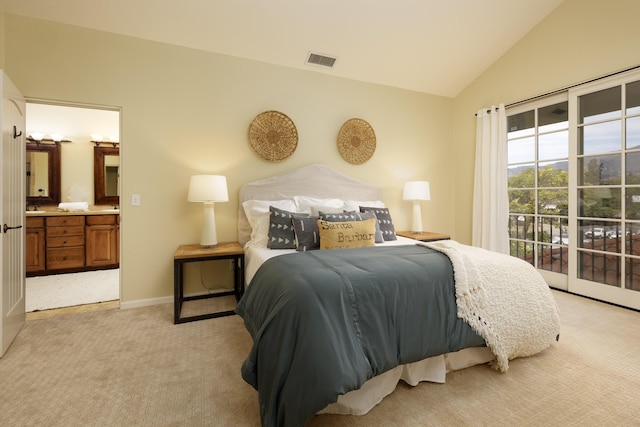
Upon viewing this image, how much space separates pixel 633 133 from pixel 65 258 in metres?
6.62

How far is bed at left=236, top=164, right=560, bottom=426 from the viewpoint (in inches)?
48.8

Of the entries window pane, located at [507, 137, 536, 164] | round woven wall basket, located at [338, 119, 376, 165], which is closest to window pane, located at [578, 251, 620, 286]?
window pane, located at [507, 137, 536, 164]

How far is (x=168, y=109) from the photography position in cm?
293

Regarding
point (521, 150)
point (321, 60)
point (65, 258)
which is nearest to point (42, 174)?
point (65, 258)

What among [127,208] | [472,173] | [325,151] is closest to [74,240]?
[127,208]

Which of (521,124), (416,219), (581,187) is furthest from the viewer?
(416,219)

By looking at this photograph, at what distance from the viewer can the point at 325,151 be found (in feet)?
11.9

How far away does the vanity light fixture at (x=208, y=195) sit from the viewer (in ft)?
8.86

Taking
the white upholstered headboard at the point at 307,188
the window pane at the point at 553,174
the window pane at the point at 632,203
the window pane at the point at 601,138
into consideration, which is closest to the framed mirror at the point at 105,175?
the white upholstered headboard at the point at 307,188

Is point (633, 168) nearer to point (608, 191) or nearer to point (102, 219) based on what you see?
point (608, 191)

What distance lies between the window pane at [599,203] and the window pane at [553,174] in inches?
8.8

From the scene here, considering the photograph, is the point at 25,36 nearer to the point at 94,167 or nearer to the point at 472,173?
the point at 94,167

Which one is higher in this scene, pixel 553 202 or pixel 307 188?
pixel 307 188

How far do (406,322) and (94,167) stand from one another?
5.19 m
